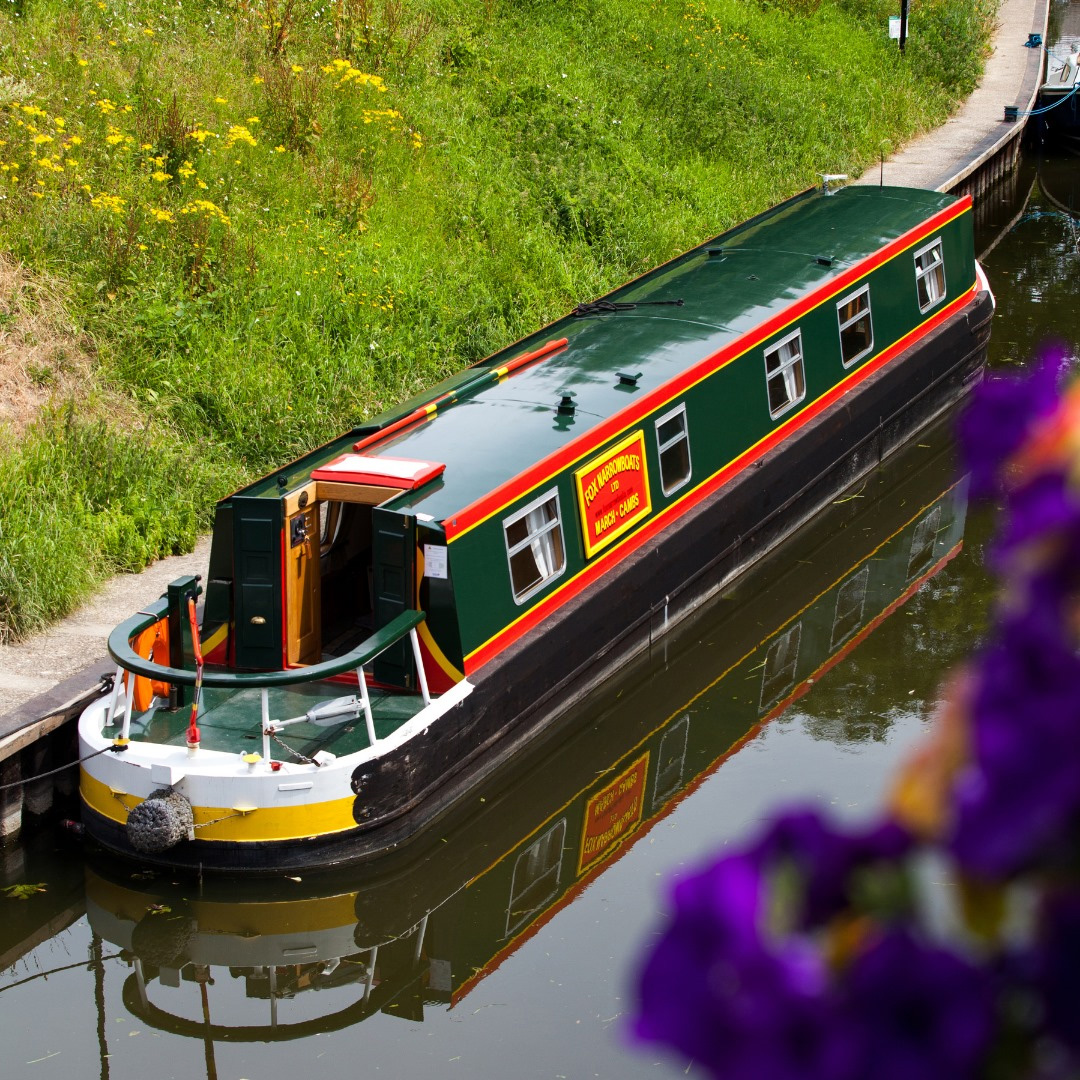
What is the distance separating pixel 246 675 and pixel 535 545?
2264mm

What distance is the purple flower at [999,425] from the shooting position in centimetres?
159

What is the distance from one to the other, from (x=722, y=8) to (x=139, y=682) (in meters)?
21.8

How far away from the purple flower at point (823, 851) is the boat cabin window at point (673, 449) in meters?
9.54

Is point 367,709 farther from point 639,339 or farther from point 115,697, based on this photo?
point 639,339

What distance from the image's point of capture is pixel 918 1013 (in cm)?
142

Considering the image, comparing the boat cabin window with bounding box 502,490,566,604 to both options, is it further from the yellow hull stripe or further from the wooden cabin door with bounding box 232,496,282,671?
the yellow hull stripe

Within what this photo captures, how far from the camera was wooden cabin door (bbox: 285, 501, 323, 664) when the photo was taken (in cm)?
912

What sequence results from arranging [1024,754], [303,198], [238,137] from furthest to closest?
[303,198]
[238,137]
[1024,754]

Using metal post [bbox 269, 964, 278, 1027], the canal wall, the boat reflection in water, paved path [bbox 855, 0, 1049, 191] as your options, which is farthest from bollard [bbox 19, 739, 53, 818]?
paved path [bbox 855, 0, 1049, 191]

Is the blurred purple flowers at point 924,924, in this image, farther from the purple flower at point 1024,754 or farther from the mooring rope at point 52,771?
the mooring rope at point 52,771

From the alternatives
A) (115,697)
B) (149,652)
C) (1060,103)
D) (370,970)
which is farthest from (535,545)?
(1060,103)

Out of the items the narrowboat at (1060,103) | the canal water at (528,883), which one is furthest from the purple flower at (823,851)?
the narrowboat at (1060,103)

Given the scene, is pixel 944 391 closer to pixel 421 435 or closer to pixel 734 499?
pixel 734 499

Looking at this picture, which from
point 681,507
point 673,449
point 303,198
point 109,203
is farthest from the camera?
point 303,198
